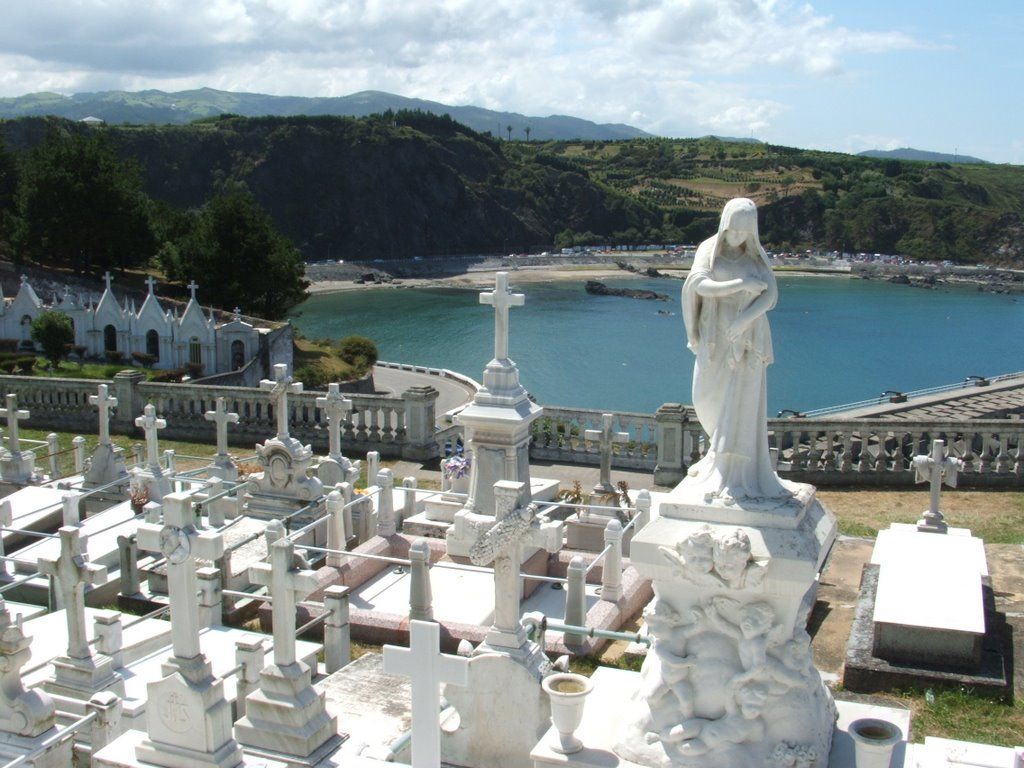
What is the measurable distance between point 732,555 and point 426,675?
196 centimetres

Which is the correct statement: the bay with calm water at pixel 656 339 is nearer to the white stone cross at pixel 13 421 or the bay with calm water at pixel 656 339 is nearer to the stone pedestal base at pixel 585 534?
the white stone cross at pixel 13 421

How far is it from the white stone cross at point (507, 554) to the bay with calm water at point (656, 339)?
44.6 meters

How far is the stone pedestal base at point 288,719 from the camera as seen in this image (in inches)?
274

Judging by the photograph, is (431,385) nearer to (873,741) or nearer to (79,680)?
(79,680)

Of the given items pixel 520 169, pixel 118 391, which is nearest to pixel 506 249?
pixel 520 169

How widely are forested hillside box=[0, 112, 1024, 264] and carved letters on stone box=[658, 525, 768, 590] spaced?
121376 millimetres

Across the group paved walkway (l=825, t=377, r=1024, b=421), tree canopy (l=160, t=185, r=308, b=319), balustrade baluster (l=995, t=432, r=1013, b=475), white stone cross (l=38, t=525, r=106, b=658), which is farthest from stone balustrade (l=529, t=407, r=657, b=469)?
tree canopy (l=160, t=185, r=308, b=319)

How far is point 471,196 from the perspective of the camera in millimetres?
145000

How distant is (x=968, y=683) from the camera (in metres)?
8.18

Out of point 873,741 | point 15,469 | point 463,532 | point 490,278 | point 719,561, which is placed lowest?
point 490,278

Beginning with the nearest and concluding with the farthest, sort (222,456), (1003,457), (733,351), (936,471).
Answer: (733,351), (936,471), (222,456), (1003,457)

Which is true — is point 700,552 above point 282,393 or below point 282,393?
above

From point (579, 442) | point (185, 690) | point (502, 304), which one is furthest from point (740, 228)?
point (579, 442)

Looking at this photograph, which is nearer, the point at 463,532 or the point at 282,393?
the point at 463,532
